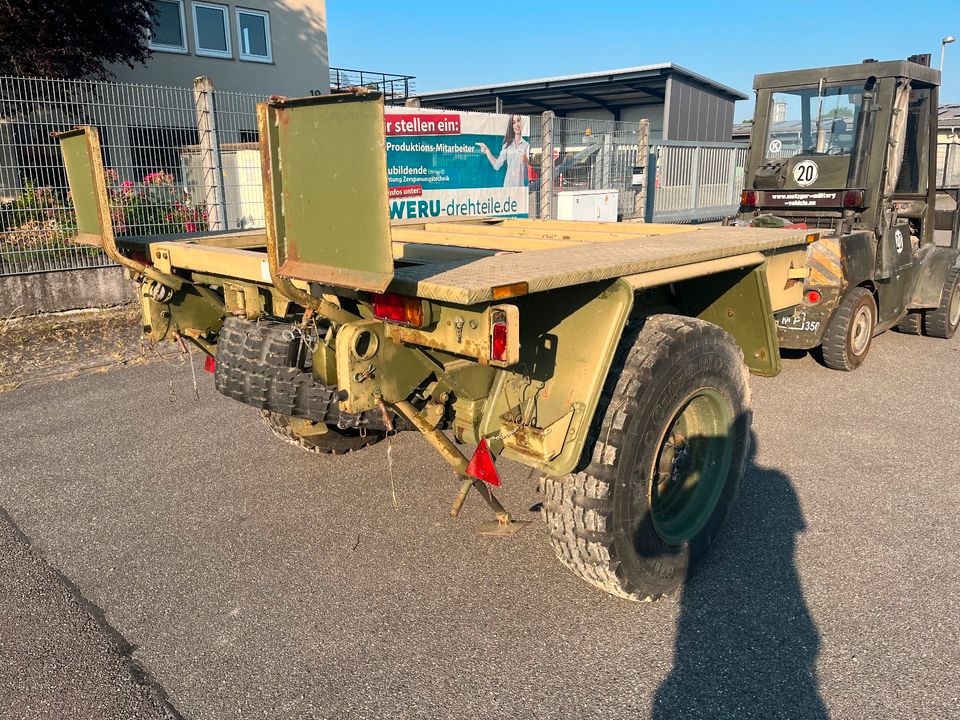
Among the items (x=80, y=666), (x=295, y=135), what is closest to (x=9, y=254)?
(x=80, y=666)

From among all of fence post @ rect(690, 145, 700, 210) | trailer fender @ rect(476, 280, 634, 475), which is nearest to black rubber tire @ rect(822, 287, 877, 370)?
trailer fender @ rect(476, 280, 634, 475)

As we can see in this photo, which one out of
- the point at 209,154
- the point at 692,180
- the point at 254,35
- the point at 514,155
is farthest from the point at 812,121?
the point at 254,35

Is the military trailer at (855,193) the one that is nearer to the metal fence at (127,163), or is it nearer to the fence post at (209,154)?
the metal fence at (127,163)

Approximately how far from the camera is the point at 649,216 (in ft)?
50.9

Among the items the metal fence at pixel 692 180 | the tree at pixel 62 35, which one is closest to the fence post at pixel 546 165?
the metal fence at pixel 692 180

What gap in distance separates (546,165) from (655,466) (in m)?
9.68

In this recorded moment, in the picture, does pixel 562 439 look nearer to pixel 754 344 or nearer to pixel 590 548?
pixel 590 548

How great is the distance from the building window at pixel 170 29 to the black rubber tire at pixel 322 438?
17365 millimetres

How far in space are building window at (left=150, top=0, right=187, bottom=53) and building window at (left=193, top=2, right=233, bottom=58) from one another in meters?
0.36

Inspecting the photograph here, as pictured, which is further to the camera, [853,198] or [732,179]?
[732,179]

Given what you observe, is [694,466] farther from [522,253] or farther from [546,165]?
[546,165]

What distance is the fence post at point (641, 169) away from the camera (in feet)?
45.9

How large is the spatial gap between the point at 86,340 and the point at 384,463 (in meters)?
4.68

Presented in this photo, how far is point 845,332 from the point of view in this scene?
580cm
